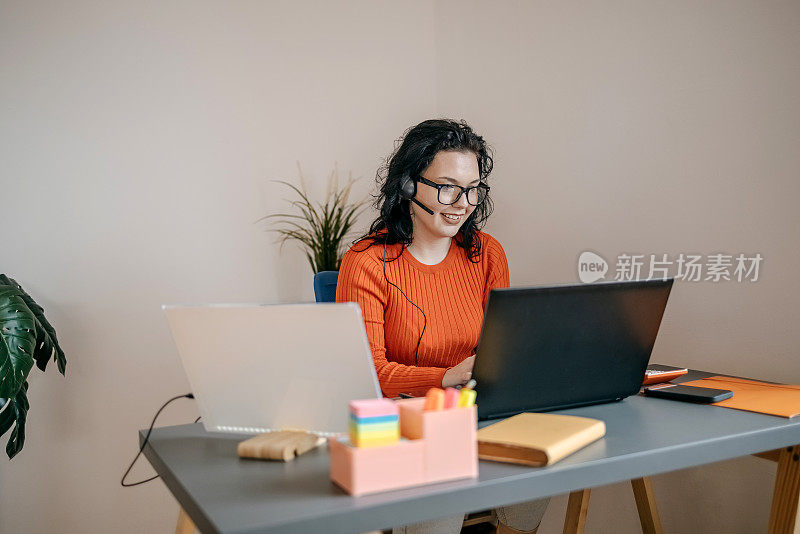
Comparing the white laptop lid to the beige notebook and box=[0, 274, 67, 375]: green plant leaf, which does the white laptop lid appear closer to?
the beige notebook

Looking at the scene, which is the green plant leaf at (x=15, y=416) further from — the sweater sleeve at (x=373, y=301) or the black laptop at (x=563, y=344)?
the black laptop at (x=563, y=344)

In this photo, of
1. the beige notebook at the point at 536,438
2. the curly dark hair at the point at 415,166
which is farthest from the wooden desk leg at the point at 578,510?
the curly dark hair at the point at 415,166

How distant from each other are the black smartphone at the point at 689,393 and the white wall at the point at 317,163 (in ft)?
1.83

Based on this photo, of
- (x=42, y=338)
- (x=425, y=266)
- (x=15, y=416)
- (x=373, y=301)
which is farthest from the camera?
(x=42, y=338)

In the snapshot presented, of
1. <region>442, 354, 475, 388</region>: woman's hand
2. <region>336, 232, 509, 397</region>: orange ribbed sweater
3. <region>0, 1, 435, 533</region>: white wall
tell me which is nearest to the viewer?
<region>442, 354, 475, 388</region>: woman's hand

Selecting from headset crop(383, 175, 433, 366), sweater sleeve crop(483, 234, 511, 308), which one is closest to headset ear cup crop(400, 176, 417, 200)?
headset crop(383, 175, 433, 366)

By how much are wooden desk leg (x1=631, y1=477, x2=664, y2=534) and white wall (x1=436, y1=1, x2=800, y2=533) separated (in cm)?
25

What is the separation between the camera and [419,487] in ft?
3.16

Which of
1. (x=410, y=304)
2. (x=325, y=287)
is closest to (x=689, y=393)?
(x=410, y=304)

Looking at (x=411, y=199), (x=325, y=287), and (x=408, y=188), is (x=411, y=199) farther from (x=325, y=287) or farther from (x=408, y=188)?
(x=325, y=287)

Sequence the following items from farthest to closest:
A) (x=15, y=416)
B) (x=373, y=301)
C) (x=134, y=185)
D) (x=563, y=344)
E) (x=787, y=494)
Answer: (x=134, y=185)
(x=15, y=416)
(x=373, y=301)
(x=787, y=494)
(x=563, y=344)

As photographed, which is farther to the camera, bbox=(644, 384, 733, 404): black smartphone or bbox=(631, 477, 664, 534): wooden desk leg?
bbox=(631, 477, 664, 534): wooden desk leg

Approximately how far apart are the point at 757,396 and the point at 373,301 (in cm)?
91

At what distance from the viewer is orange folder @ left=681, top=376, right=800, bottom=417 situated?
1.34m
